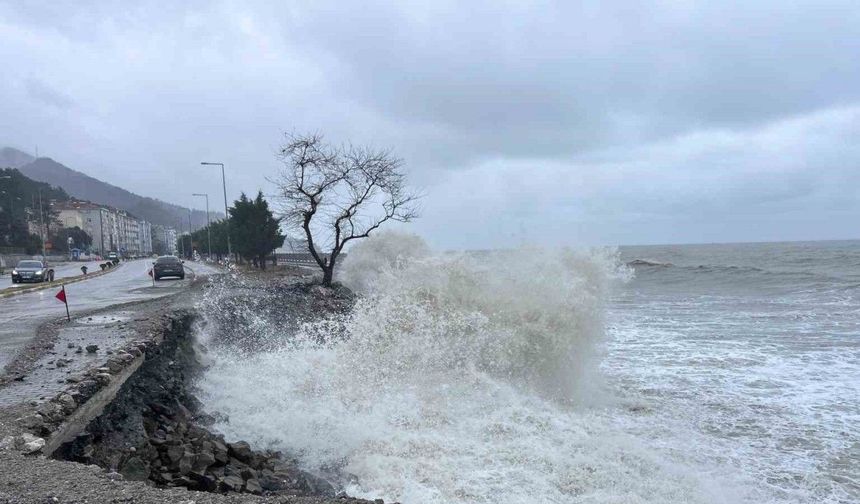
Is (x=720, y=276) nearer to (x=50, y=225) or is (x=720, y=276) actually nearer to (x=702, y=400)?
(x=702, y=400)

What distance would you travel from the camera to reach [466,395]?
9156 millimetres

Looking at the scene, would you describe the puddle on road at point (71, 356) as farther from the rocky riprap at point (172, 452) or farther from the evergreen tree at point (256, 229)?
the evergreen tree at point (256, 229)

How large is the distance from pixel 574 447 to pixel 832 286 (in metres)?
26.5

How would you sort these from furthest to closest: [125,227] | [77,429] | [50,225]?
[125,227], [50,225], [77,429]

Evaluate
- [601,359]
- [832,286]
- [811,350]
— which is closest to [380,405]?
[601,359]

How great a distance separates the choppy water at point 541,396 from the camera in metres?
6.52

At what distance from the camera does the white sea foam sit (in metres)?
6.39

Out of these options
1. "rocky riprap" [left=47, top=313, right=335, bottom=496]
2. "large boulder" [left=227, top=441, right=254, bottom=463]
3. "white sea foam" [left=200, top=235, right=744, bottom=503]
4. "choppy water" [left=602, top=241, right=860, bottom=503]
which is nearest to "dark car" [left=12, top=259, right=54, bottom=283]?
"white sea foam" [left=200, top=235, right=744, bottom=503]

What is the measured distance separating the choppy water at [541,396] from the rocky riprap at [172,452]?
1.72 ft

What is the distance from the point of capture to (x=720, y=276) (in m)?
38.3

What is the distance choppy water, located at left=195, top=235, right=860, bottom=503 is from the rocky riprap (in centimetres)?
52

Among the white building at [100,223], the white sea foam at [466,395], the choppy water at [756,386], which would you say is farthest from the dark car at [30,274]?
the white building at [100,223]

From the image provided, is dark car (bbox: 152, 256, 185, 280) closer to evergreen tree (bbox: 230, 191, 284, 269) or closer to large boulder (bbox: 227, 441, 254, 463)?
evergreen tree (bbox: 230, 191, 284, 269)

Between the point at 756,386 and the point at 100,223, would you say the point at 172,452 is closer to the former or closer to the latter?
the point at 756,386
